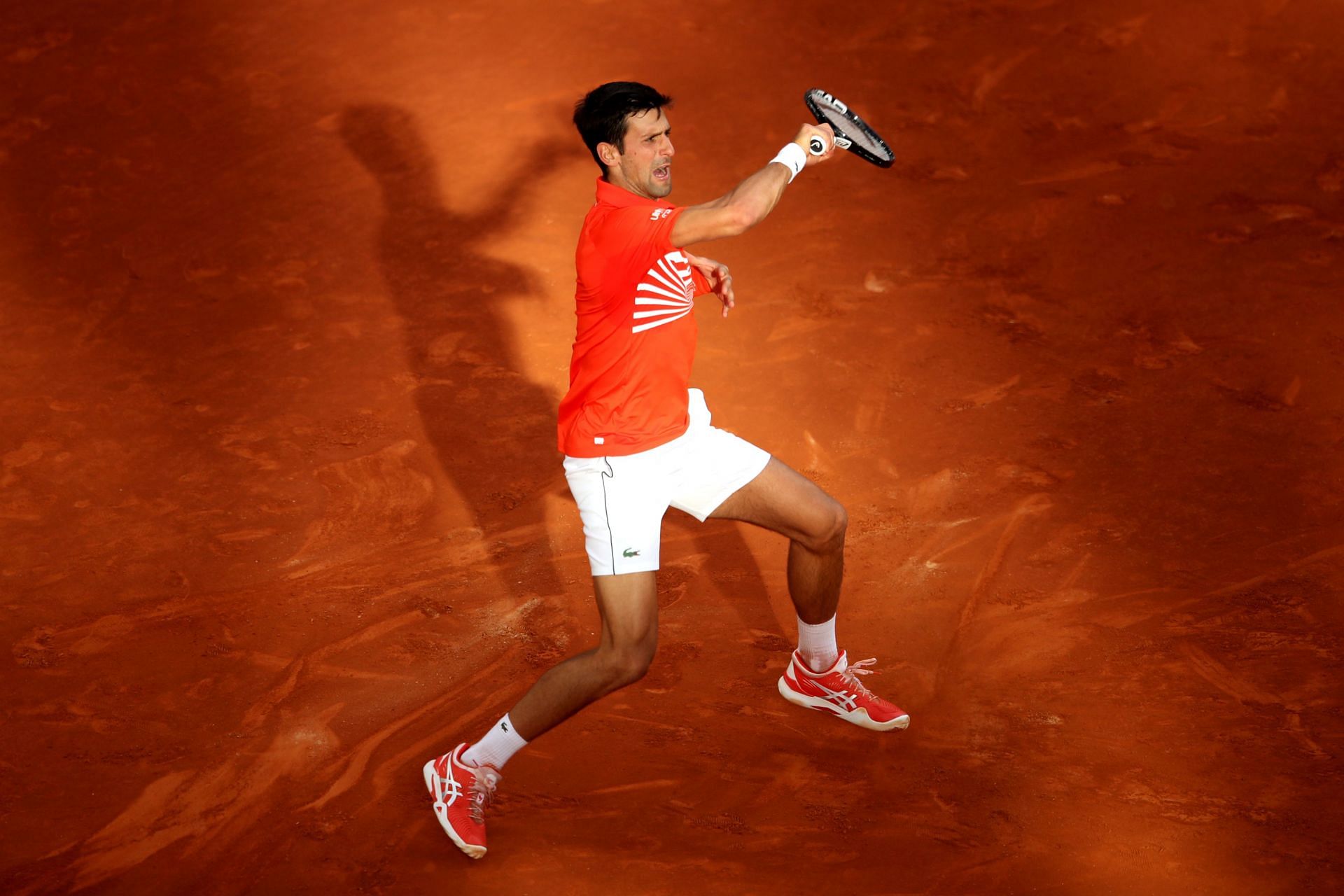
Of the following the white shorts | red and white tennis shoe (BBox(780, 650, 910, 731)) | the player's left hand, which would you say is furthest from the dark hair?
red and white tennis shoe (BBox(780, 650, 910, 731))

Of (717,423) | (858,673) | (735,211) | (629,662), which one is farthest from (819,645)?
(717,423)

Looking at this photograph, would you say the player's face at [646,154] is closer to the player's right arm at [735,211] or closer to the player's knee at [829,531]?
the player's right arm at [735,211]

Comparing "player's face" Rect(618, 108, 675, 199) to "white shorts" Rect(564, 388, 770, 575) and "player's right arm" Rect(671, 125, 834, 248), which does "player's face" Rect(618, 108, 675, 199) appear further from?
"white shorts" Rect(564, 388, 770, 575)

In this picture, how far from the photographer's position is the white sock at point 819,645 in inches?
172

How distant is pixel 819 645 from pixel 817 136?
1803mm

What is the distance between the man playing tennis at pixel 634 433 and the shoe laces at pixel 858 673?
0.60m

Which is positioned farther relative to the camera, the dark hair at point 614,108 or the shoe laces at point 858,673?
the shoe laces at point 858,673

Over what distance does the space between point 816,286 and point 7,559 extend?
4.33 metres

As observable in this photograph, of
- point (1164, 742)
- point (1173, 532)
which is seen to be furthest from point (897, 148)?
point (1164, 742)

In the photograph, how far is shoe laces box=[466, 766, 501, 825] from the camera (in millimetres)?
4035

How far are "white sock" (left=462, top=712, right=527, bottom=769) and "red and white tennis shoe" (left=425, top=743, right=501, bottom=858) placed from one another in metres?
0.02

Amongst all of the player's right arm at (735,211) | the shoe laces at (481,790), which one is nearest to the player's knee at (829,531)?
the player's right arm at (735,211)

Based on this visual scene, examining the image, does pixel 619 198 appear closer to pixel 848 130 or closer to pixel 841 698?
pixel 848 130

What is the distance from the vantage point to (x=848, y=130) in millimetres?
3838
